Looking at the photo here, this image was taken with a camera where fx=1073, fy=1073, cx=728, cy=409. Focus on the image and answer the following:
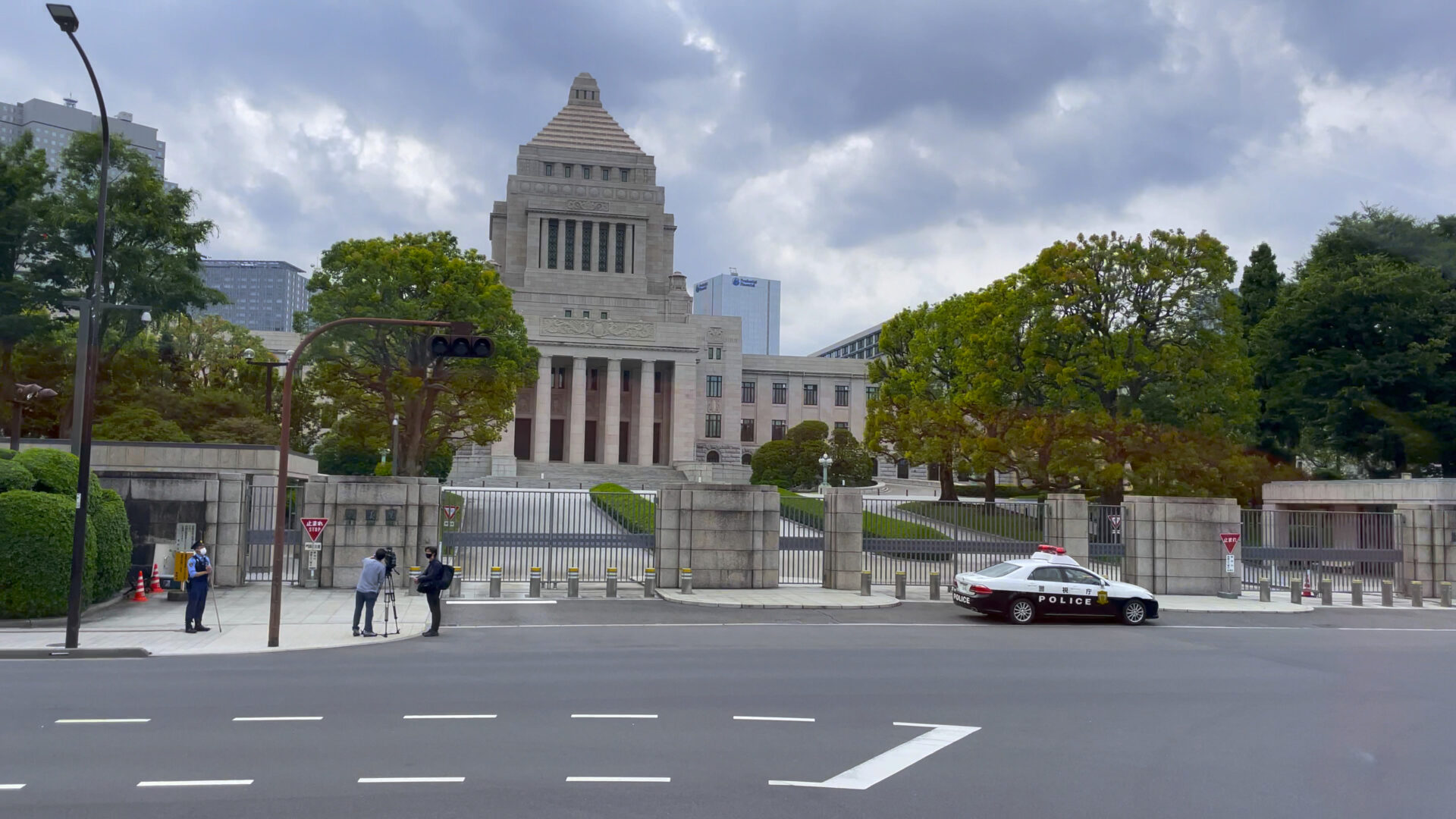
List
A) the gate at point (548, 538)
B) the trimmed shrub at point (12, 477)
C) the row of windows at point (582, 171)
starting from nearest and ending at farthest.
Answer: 1. the trimmed shrub at point (12, 477)
2. the gate at point (548, 538)
3. the row of windows at point (582, 171)

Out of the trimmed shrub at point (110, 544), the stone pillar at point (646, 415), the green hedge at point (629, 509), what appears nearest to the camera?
the trimmed shrub at point (110, 544)

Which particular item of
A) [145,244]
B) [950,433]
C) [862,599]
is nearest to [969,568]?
[862,599]

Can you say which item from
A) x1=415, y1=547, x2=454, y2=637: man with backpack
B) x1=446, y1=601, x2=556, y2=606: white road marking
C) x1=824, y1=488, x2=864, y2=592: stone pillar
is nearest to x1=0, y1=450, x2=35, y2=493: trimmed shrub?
x1=415, y1=547, x2=454, y2=637: man with backpack

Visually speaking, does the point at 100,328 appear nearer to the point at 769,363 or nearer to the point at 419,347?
the point at 419,347

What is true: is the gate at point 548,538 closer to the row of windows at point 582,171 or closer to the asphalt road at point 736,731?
the asphalt road at point 736,731

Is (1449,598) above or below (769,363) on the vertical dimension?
below

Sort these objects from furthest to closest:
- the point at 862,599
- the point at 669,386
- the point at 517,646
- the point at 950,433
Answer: the point at 669,386 → the point at 950,433 → the point at 862,599 → the point at 517,646

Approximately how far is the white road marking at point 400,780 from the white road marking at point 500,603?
51.1 feet

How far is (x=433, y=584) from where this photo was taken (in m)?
19.0

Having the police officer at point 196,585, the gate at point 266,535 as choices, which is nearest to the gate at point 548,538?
the gate at point 266,535

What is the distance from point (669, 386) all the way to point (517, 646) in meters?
71.3

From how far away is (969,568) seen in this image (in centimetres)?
3134

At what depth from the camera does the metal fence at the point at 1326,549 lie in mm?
30672

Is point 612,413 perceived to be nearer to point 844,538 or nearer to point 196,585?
point 844,538
